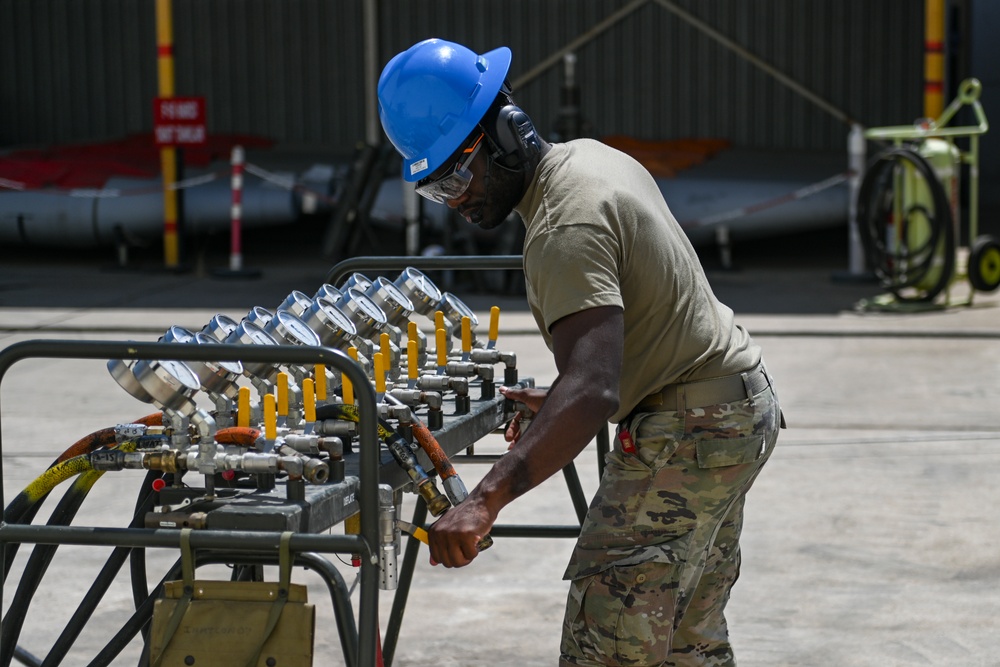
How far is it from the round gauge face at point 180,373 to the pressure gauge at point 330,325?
573 millimetres

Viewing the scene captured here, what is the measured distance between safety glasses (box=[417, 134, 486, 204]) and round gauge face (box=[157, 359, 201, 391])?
63 centimetres

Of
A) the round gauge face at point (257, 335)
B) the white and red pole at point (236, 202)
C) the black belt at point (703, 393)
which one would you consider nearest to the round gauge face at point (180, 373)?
the round gauge face at point (257, 335)

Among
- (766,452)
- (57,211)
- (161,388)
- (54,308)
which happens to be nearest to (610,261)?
(766,452)

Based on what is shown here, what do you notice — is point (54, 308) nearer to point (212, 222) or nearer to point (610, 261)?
point (212, 222)

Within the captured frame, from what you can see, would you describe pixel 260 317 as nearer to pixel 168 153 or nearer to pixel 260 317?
pixel 260 317

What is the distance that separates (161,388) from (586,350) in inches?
34.9

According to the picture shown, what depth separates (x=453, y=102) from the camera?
2820mm

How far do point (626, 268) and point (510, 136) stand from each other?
0.37 meters

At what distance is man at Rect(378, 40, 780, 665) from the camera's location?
2670mm

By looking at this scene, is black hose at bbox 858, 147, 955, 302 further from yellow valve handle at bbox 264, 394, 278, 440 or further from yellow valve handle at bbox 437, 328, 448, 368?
yellow valve handle at bbox 264, 394, 278, 440

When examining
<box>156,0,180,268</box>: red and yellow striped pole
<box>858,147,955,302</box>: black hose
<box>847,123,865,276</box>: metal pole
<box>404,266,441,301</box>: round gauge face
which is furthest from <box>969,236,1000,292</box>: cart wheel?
<box>404,266,441,301</box>: round gauge face

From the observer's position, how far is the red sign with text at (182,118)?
45.9 feet

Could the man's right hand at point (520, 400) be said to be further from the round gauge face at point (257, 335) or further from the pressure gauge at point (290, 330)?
the round gauge face at point (257, 335)

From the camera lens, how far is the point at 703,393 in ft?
9.68
